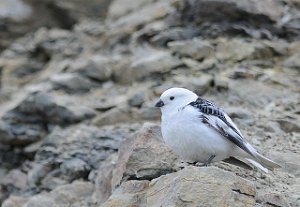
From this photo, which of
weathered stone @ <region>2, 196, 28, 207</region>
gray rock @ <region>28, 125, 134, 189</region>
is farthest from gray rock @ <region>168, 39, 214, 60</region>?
weathered stone @ <region>2, 196, 28, 207</region>

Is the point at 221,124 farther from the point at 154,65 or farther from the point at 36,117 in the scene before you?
the point at 36,117

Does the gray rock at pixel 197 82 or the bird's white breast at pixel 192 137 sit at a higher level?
the gray rock at pixel 197 82

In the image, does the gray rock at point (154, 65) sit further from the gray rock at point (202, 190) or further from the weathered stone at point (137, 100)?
the gray rock at point (202, 190)

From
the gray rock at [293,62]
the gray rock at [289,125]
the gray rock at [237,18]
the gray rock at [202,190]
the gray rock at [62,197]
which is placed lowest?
the gray rock at [62,197]

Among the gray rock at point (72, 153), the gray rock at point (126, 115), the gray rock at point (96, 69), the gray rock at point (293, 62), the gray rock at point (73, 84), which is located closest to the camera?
the gray rock at point (72, 153)

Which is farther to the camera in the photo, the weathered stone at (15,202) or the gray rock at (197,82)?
the gray rock at (197,82)

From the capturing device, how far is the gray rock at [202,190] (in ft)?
17.8

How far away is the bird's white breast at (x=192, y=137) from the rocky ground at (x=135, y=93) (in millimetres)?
411

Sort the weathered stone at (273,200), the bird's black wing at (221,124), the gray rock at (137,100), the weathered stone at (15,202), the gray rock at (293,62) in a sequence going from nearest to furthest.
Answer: the weathered stone at (273,200) → the bird's black wing at (221,124) → the weathered stone at (15,202) → the gray rock at (137,100) → the gray rock at (293,62)

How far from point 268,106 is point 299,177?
10.0 feet

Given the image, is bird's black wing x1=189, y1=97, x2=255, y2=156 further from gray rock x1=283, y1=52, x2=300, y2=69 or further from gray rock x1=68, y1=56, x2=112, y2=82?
gray rock x1=68, y1=56, x2=112, y2=82

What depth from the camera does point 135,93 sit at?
11039 mm

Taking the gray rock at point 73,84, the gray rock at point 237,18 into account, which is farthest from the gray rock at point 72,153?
the gray rock at point 237,18

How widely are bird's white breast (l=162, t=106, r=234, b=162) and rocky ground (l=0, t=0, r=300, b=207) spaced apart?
411 millimetres
